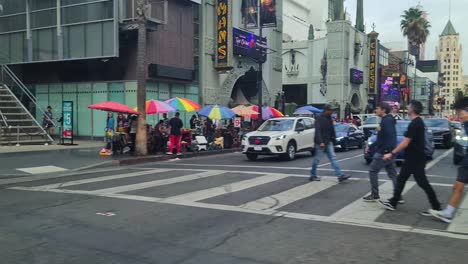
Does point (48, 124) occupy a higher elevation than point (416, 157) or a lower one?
higher

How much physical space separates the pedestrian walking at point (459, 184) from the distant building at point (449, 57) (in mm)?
154627

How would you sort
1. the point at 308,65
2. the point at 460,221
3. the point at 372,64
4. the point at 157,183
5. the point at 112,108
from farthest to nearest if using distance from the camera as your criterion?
the point at 372,64 < the point at 308,65 < the point at 112,108 < the point at 157,183 < the point at 460,221

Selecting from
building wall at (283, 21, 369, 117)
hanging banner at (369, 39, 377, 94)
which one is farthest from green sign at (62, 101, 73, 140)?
hanging banner at (369, 39, 377, 94)

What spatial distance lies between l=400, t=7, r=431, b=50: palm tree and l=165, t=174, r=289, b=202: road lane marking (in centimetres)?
6782

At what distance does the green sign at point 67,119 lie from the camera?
20031 millimetres

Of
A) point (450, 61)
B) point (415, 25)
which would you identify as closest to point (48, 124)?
point (415, 25)

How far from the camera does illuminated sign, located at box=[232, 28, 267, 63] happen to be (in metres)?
31.1

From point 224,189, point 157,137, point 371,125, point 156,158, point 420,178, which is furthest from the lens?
point 371,125

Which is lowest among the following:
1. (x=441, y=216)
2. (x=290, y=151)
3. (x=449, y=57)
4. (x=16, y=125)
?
(x=441, y=216)

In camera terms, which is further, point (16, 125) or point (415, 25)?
point (415, 25)

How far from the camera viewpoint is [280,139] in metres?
15.9

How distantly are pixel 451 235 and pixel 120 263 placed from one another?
4.28m

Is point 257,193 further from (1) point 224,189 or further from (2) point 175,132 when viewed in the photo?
(2) point 175,132

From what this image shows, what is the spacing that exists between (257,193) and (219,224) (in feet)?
8.68
